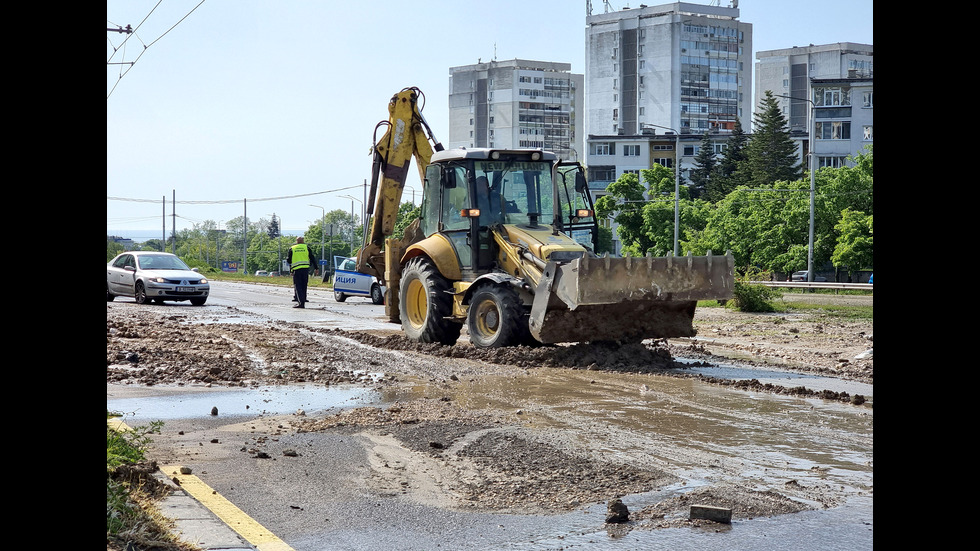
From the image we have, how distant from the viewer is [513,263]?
14523 millimetres

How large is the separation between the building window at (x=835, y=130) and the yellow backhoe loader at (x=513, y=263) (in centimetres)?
8163

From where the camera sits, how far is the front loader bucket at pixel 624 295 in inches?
504

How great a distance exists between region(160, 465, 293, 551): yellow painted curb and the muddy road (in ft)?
0.34

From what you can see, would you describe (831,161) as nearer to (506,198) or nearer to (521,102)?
(521,102)

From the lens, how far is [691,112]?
13688 cm

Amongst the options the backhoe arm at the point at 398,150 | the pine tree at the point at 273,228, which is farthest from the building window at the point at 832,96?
the pine tree at the point at 273,228

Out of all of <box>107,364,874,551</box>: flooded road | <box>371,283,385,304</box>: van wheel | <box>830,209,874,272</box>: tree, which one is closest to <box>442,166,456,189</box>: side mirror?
<box>107,364,874,551</box>: flooded road

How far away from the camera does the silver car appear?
27.2 meters

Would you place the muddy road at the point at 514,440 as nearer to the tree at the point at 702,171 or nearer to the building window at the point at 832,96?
the building window at the point at 832,96

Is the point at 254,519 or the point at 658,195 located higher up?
the point at 658,195

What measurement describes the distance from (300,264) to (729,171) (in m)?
76.3
